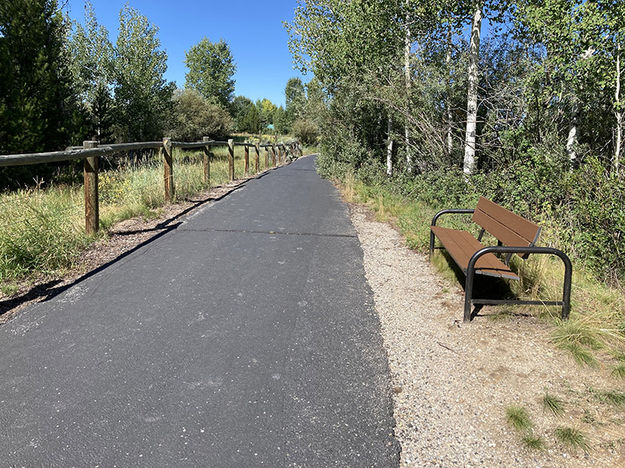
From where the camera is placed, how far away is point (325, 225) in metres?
8.56

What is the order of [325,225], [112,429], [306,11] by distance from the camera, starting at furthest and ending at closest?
[306,11] → [325,225] → [112,429]

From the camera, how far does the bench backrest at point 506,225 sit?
13.8 ft

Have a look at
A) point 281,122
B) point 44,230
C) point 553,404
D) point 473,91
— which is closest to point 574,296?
point 553,404

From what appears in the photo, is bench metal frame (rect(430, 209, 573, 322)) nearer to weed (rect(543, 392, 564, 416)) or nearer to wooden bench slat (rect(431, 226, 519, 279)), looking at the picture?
wooden bench slat (rect(431, 226, 519, 279))

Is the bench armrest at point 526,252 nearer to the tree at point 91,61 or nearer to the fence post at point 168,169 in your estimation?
the fence post at point 168,169

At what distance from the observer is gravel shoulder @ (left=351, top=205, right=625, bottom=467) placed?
2408mm

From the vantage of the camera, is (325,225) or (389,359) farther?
(325,225)

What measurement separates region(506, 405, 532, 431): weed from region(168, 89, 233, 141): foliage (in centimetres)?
3946

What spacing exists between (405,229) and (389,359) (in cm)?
441

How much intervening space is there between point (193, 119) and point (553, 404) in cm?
4274

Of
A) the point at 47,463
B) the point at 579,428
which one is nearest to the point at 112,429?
the point at 47,463

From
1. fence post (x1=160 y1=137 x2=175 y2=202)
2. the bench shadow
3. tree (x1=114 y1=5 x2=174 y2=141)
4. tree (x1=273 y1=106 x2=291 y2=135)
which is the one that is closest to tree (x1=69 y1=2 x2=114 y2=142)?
tree (x1=114 y1=5 x2=174 y2=141)

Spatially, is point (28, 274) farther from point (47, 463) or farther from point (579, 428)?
point (579, 428)

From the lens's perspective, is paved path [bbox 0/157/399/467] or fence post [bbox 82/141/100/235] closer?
paved path [bbox 0/157/399/467]
